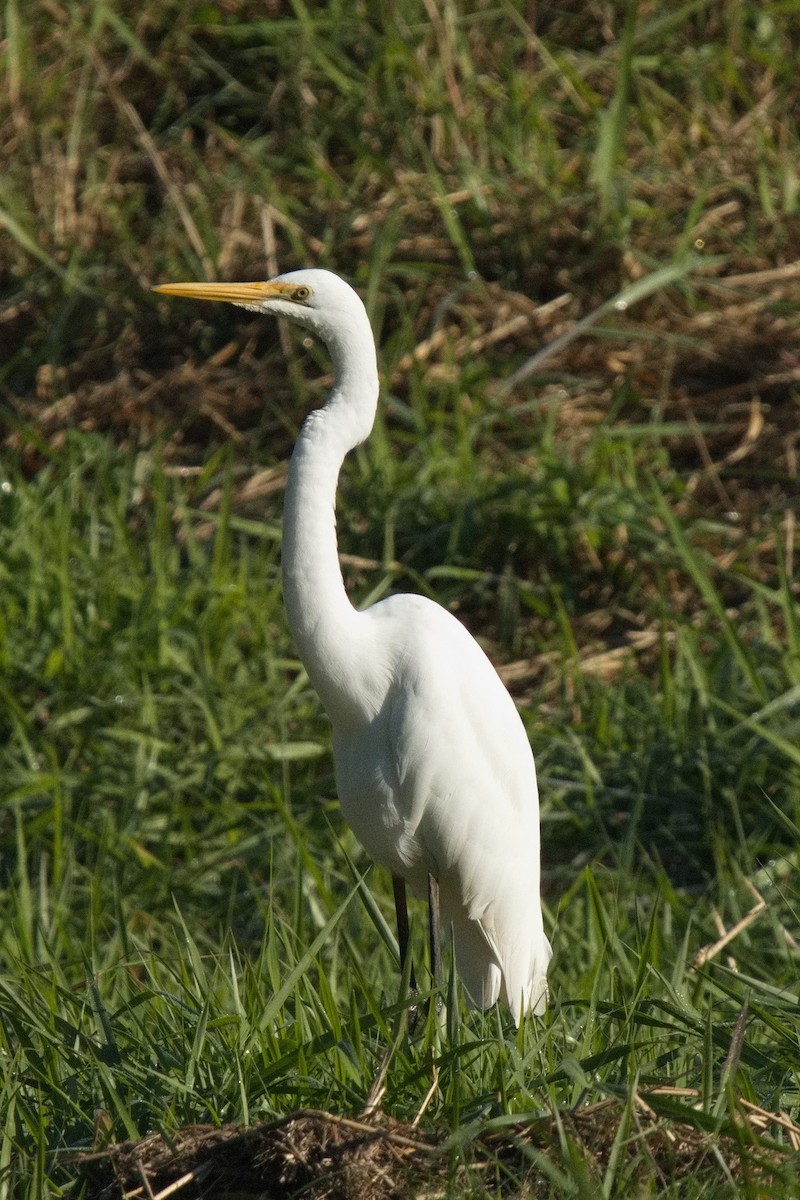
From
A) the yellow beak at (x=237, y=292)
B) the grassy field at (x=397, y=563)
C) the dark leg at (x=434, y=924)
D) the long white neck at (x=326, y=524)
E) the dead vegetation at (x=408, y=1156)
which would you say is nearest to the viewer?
the dead vegetation at (x=408, y=1156)

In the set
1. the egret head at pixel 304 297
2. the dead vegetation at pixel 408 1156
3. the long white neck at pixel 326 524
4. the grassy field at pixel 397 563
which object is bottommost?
the grassy field at pixel 397 563

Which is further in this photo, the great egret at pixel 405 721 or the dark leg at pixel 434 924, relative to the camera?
the dark leg at pixel 434 924

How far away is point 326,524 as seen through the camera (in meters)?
2.52

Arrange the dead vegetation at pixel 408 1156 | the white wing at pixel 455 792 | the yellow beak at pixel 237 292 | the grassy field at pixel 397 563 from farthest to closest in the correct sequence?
the white wing at pixel 455 792, the yellow beak at pixel 237 292, the grassy field at pixel 397 563, the dead vegetation at pixel 408 1156

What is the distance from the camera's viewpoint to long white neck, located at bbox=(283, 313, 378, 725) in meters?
2.50

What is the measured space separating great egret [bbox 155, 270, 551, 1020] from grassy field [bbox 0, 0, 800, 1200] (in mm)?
159

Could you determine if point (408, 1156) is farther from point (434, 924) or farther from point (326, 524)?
point (326, 524)

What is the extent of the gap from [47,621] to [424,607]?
67.8 inches

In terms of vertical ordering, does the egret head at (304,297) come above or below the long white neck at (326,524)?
above

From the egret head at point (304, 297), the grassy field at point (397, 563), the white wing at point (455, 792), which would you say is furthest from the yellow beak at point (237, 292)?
the grassy field at point (397, 563)

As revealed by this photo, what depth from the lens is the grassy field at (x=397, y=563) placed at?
2221 mm

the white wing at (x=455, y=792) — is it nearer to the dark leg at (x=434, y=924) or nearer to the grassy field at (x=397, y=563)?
the dark leg at (x=434, y=924)

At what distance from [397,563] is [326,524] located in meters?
1.99

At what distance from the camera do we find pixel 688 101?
19.4 feet
